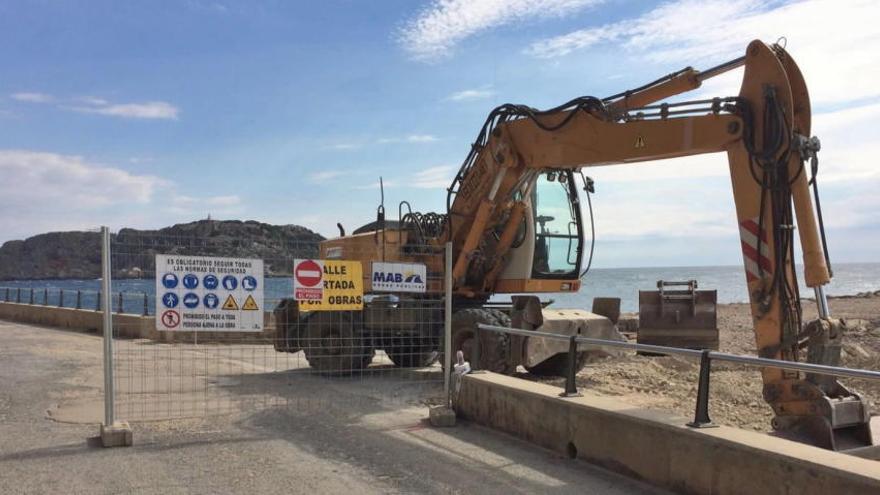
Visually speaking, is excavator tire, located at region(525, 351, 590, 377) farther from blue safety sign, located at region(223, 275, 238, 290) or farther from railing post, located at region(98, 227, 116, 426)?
railing post, located at region(98, 227, 116, 426)

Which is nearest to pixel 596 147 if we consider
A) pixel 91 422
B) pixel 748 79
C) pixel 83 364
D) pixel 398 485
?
pixel 748 79

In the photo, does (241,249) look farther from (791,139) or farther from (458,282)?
(791,139)

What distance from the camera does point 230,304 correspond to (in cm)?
786

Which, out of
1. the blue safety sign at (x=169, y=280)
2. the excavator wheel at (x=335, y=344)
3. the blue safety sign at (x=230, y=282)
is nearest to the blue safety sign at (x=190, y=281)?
the blue safety sign at (x=169, y=280)

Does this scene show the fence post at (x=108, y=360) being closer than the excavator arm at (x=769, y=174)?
No

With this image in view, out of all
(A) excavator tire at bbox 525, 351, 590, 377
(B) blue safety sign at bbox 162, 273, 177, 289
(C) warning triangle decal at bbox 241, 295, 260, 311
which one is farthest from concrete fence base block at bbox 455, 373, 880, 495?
(A) excavator tire at bbox 525, 351, 590, 377

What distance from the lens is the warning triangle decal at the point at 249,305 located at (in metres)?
7.93

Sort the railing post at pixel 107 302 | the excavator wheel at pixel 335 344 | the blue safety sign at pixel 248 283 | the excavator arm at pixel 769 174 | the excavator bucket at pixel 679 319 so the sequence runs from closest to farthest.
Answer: the excavator arm at pixel 769 174 → the railing post at pixel 107 302 → the blue safety sign at pixel 248 283 → the excavator wheel at pixel 335 344 → the excavator bucket at pixel 679 319

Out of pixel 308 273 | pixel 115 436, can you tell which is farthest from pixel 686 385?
pixel 115 436

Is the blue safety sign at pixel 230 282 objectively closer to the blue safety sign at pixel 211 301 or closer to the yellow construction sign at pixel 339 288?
the blue safety sign at pixel 211 301

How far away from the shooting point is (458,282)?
12.6m

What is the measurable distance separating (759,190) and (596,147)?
8.80 feet

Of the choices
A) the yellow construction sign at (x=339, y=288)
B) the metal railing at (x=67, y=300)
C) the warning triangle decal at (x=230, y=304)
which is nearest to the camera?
the warning triangle decal at (x=230, y=304)

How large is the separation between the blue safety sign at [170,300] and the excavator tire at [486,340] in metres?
4.30
